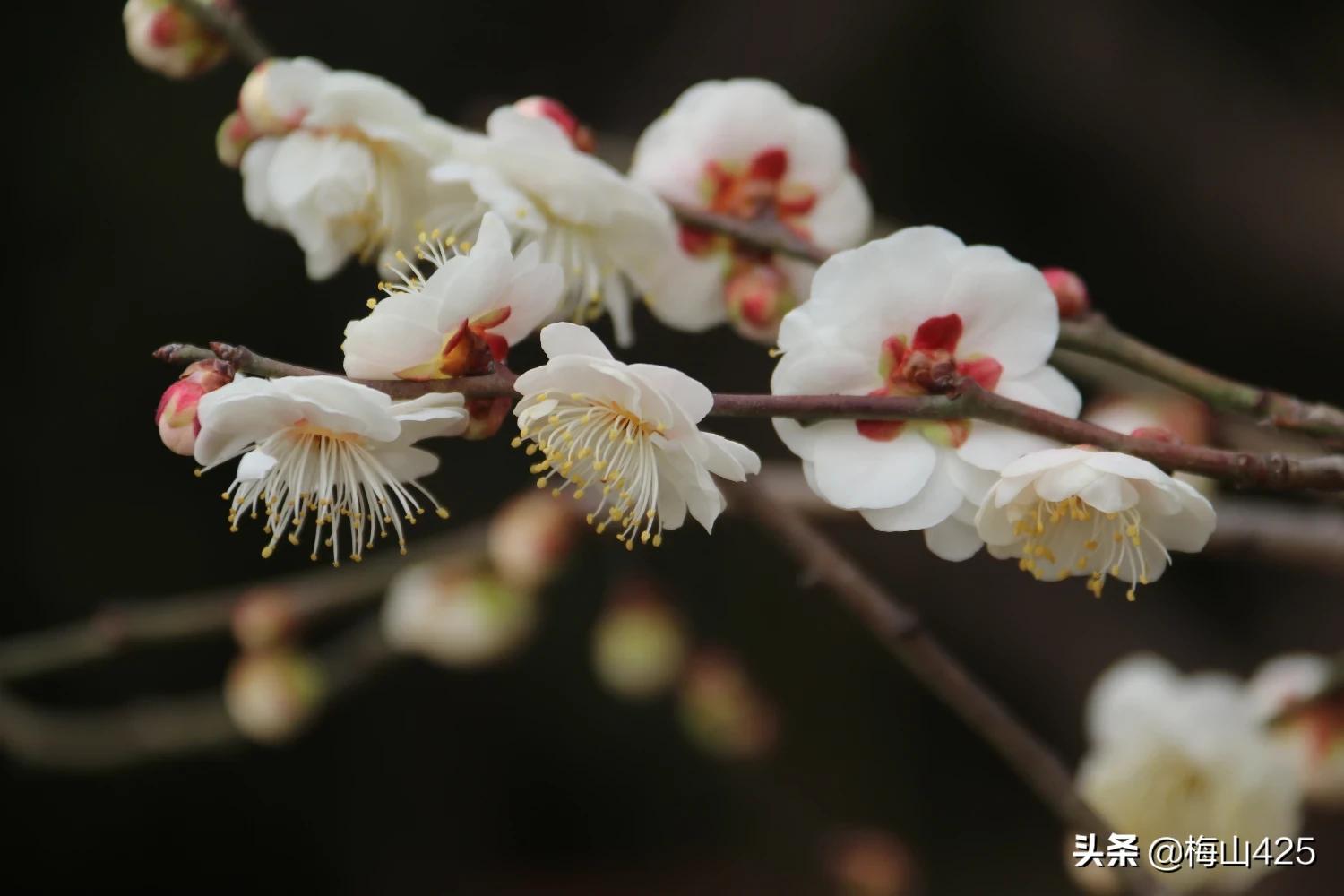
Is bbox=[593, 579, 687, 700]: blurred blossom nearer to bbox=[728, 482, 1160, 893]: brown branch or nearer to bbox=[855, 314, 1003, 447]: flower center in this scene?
bbox=[728, 482, 1160, 893]: brown branch

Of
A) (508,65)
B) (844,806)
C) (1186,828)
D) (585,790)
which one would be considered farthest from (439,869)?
(1186,828)

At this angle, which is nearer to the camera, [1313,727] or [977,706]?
[977,706]

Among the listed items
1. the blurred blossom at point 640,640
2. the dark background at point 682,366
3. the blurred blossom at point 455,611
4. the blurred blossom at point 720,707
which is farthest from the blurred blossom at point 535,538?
the dark background at point 682,366

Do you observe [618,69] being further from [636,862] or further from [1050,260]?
[636,862]

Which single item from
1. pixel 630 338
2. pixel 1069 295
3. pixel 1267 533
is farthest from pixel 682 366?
pixel 1069 295

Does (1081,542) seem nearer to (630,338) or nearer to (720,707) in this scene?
(630,338)

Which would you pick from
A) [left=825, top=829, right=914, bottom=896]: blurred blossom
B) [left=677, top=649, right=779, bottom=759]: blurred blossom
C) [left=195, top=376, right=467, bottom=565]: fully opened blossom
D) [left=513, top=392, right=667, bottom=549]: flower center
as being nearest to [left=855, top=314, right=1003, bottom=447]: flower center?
[left=513, top=392, right=667, bottom=549]: flower center

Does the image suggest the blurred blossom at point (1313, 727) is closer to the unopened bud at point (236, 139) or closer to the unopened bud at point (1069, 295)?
the unopened bud at point (1069, 295)
